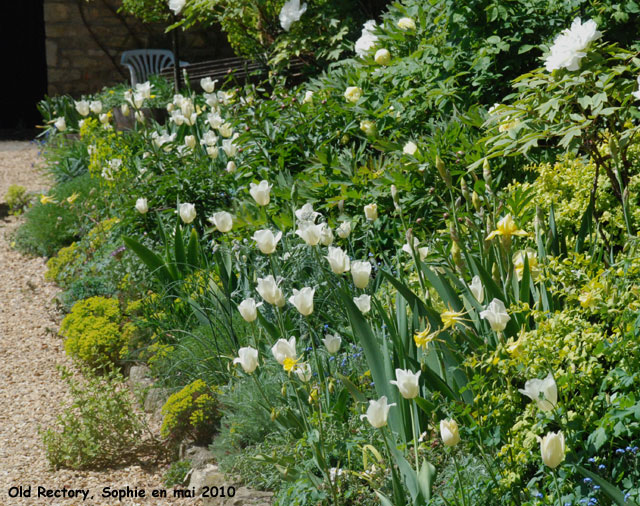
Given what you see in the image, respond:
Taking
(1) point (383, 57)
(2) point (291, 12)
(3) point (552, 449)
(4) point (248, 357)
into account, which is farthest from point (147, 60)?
(3) point (552, 449)

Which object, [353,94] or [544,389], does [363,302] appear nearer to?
[544,389]

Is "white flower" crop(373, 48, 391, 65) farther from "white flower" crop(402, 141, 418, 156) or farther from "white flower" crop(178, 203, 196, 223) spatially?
"white flower" crop(178, 203, 196, 223)

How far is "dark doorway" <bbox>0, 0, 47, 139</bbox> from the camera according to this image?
1080 cm

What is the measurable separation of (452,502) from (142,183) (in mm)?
3355

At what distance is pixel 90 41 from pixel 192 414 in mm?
8892

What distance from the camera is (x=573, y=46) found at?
92.8 inches

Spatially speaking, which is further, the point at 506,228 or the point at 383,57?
the point at 383,57

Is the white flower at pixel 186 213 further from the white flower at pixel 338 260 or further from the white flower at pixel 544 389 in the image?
the white flower at pixel 544 389

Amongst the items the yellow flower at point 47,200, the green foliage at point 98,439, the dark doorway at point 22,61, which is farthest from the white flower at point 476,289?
the dark doorway at point 22,61

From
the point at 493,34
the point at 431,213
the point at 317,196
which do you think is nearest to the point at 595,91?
the point at 431,213

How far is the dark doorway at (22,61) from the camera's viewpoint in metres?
10.8

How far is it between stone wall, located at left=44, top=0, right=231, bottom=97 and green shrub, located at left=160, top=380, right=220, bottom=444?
28.2 ft

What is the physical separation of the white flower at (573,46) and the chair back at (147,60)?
8246 mm

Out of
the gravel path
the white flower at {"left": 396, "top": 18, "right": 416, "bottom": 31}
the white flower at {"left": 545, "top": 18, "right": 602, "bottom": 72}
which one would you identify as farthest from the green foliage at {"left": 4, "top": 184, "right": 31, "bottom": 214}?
the white flower at {"left": 545, "top": 18, "right": 602, "bottom": 72}
